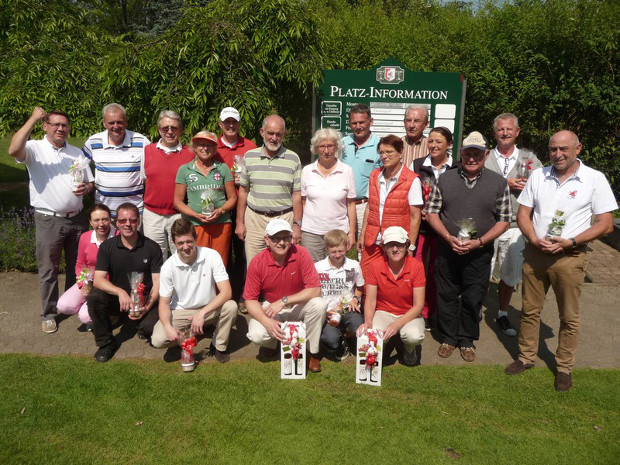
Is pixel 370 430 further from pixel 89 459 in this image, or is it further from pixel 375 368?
pixel 89 459

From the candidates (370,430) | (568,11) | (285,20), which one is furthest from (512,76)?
(370,430)

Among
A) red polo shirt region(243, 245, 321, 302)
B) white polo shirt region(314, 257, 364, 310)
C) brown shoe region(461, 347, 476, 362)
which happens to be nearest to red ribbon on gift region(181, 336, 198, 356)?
red polo shirt region(243, 245, 321, 302)

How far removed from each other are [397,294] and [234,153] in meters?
2.49

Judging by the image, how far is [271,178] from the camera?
Answer: 17.5 ft

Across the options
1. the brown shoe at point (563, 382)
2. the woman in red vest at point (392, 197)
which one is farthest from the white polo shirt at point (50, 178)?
the brown shoe at point (563, 382)

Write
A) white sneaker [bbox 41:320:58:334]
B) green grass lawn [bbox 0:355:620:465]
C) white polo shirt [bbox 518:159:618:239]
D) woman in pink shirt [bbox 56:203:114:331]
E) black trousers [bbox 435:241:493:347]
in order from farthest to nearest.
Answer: white sneaker [bbox 41:320:58:334], woman in pink shirt [bbox 56:203:114:331], black trousers [bbox 435:241:493:347], white polo shirt [bbox 518:159:618:239], green grass lawn [bbox 0:355:620:465]

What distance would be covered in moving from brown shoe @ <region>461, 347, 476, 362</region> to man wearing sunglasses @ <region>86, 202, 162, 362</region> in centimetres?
307

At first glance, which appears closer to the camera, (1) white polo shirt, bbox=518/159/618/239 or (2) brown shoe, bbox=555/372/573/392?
(1) white polo shirt, bbox=518/159/618/239

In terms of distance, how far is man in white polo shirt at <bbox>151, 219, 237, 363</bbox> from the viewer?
470cm

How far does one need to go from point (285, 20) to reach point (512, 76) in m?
4.42

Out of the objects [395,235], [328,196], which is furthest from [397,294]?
[328,196]

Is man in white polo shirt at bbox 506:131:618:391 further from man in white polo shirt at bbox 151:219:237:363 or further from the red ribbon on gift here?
the red ribbon on gift

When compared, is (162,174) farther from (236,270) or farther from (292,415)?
(292,415)

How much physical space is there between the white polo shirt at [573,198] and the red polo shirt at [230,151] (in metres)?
3.13
